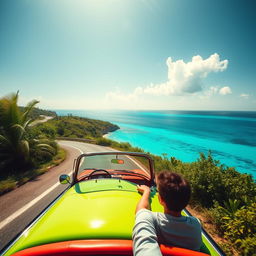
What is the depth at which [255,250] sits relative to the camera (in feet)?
7.97

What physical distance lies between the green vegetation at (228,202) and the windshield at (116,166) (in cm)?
193

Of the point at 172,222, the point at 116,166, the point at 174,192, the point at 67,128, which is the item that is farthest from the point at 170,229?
the point at 67,128

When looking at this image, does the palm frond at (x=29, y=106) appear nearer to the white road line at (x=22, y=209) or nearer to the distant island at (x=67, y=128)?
the distant island at (x=67, y=128)

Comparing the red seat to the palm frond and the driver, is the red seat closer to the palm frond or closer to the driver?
the driver

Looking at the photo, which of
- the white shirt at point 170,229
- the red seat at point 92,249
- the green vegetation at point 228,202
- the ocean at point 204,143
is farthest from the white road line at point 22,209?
the ocean at point 204,143

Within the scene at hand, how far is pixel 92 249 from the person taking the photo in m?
0.98

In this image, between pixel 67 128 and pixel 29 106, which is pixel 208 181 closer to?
pixel 29 106

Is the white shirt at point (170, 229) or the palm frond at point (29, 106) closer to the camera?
the white shirt at point (170, 229)

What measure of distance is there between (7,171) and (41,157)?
7.41 feet

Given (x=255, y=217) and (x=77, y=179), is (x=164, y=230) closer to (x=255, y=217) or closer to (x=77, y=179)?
(x=77, y=179)

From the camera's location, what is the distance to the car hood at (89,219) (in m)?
1.15

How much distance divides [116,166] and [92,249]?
8427mm

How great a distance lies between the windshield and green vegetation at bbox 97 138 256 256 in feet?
6.32

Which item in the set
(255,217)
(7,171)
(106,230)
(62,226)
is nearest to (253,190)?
(255,217)
